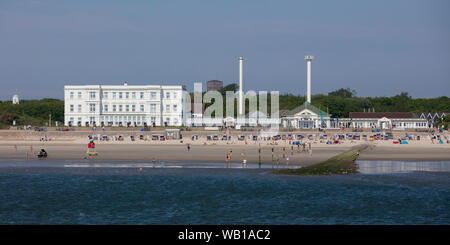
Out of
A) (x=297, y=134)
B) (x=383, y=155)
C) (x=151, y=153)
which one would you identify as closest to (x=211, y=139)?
(x=297, y=134)

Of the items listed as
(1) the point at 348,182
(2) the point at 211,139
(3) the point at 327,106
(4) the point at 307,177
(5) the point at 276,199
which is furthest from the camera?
(3) the point at 327,106

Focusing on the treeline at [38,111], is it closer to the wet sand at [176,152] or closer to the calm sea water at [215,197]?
the wet sand at [176,152]

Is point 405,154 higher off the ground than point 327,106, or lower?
lower

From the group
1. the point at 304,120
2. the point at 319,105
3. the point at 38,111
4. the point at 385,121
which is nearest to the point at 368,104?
the point at 319,105

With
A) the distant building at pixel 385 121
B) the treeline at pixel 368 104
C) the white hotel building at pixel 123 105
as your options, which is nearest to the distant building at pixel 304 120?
the distant building at pixel 385 121

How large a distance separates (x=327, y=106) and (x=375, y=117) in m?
14.3

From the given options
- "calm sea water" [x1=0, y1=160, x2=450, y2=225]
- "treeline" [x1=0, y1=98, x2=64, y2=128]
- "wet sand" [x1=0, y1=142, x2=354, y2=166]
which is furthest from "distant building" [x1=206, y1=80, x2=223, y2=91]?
"calm sea water" [x1=0, y1=160, x2=450, y2=225]

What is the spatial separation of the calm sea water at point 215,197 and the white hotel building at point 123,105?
52903mm

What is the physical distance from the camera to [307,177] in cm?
3397

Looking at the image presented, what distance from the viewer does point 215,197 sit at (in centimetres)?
2761

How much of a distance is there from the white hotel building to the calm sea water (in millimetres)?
52903

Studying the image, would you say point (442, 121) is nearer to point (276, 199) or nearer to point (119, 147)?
point (119, 147)
